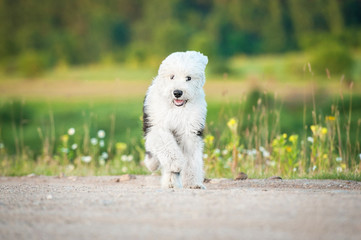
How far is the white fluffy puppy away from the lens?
6.29 metres

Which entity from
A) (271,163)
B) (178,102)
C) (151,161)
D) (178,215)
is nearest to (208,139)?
(271,163)

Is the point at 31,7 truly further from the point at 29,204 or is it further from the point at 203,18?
the point at 29,204

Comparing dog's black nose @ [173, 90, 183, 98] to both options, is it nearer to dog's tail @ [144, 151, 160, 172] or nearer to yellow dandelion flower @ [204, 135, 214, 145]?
dog's tail @ [144, 151, 160, 172]

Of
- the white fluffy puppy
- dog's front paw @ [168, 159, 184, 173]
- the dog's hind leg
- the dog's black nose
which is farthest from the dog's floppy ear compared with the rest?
dog's front paw @ [168, 159, 184, 173]

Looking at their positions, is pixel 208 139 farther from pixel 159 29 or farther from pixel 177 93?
pixel 159 29

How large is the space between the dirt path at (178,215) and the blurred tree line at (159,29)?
101ft

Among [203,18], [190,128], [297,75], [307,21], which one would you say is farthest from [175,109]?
[203,18]

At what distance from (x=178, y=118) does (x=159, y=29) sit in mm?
38972

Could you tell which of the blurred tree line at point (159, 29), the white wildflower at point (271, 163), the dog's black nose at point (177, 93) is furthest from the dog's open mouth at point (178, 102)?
the blurred tree line at point (159, 29)

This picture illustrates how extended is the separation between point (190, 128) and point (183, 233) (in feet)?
9.09

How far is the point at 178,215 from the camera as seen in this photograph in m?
4.47

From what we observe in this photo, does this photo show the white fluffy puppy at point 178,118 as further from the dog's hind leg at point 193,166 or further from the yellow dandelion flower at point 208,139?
the yellow dandelion flower at point 208,139

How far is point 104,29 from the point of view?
1940 inches

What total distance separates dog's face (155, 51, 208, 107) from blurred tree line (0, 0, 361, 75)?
29.3 m
